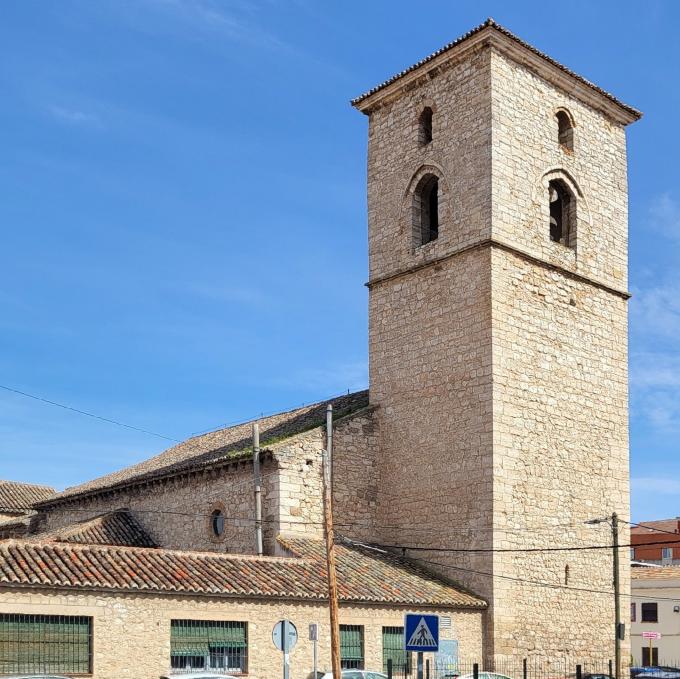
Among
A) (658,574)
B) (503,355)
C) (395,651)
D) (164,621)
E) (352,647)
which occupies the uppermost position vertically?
(503,355)

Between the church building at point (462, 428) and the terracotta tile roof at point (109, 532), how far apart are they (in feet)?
0.31

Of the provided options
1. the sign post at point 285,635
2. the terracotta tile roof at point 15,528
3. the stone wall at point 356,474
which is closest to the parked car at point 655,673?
the stone wall at point 356,474

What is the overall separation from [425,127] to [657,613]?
95.2ft

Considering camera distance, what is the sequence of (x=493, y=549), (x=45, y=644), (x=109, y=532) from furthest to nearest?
1. (x=109, y=532)
2. (x=493, y=549)
3. (x=45, y=644)

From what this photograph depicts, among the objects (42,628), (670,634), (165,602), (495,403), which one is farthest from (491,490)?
(670,634)

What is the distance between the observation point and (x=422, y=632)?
53.0ft

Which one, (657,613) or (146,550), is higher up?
(146,550)

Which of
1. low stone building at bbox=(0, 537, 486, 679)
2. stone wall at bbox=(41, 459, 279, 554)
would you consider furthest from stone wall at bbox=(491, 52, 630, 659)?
stone wall at bbox=(41, 459, 279, 554)

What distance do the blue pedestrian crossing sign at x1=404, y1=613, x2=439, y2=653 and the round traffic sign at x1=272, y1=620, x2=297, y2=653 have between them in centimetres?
280

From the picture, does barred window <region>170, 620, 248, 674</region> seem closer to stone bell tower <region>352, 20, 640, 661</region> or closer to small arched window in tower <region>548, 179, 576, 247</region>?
stone bell tower <region>352, 20, 640, 661</region>

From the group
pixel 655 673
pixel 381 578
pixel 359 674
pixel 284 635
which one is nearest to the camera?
pixel 284 635

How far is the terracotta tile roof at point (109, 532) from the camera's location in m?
29.5

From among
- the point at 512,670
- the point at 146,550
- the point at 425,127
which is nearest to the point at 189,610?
the point at 146,550

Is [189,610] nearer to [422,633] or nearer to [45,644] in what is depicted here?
[45,644]
